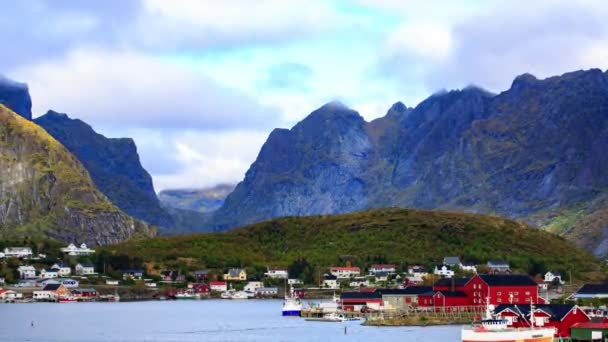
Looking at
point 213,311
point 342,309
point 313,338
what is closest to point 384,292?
point 342,309

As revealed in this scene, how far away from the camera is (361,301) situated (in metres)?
154

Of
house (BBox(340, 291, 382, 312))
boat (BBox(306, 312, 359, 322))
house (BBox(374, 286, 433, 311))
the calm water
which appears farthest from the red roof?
house (BBox(340, 291, 382, 312))

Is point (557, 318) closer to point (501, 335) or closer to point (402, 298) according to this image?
point (501, 335)

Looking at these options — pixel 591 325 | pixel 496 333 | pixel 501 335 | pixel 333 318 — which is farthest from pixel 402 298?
pixel 496 333

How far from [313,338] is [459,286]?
3796cm

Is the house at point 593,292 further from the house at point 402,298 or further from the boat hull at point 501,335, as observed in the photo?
the boat hull at point 501,335

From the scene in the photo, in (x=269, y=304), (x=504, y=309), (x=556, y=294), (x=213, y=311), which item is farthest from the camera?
(x=269, y=304)

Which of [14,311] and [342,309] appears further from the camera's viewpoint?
[14,311]

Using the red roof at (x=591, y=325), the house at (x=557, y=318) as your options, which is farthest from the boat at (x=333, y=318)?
the red roof at (x=591, y=325)

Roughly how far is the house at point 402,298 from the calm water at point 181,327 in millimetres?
10937

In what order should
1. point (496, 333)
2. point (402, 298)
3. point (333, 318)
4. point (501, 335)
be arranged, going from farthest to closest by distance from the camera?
point (402, 298)
point (333, 318)
point (501, 335)
point (496, 333)

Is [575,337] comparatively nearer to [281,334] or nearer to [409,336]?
[409,336]

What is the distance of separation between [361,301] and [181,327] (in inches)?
1311

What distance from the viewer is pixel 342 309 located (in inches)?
5994
